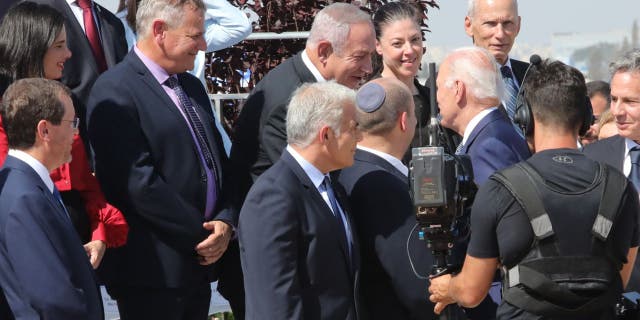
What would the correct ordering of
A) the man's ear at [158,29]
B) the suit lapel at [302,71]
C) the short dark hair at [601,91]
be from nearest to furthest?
the man's ear at [158,29] → the suit lapel at [302,71] → the short dark hair at [601,91]

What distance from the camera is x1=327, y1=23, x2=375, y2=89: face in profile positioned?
20.4 ft

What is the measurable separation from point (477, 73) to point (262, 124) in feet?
3.74

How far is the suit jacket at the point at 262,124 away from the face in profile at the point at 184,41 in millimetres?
422

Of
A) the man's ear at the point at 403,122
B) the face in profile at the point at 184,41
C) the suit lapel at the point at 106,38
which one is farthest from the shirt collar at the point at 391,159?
the suit lapel at the point at 106,38

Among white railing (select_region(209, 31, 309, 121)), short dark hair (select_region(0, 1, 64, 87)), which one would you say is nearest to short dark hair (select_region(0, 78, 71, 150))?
short dark hair (select_region(0, 1, 64, 87))

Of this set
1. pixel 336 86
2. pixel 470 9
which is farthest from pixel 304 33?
pixel 336 86

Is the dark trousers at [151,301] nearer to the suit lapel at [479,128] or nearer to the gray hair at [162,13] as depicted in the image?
the gray hair at [162,13]

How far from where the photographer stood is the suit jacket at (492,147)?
5.55m

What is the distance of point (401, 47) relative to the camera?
7.21 metres

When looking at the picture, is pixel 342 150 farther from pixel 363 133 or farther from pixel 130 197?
pixel 130 197

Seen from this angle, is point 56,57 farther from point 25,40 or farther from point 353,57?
point 353,57

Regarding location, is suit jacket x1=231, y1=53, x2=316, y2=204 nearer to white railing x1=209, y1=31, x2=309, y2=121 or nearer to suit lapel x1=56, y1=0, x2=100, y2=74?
suit lapel x1=56, y1=0, x2=100, y2=74

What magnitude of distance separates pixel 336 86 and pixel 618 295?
1.48m

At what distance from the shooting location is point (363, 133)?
17.4 ft
